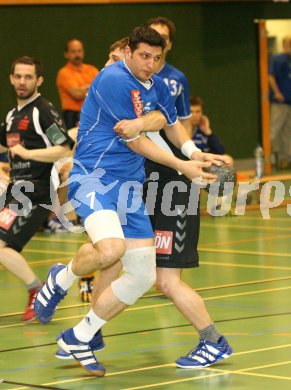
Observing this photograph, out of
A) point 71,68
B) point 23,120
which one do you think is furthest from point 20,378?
point 71,68

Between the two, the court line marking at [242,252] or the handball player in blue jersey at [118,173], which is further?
the court line marking at [242,252]

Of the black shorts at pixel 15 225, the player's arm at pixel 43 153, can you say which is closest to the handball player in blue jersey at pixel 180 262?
the player's arm at pixel 43 153

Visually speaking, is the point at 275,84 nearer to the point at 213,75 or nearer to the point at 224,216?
the point at 213,75

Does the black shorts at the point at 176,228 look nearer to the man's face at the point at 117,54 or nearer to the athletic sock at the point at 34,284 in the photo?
the man's face at the point at 117,54

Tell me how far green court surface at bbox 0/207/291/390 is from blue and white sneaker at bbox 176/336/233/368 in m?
0.07

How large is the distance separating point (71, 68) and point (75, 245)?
4793mm

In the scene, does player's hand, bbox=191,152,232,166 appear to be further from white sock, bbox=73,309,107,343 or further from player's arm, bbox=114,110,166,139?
white sock, bbox=73,309,107,343

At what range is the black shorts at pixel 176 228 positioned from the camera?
25.3ft

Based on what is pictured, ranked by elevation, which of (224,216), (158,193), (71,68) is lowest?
(224,216)

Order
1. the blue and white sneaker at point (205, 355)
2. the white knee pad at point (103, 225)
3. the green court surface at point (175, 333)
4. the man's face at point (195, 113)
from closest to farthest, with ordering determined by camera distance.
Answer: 1. the white knee pad at point (103, 225)
2. the green court surface at point (175, 333)
3. the blue and white sneaker at point (205, 355)
4. the man's face at point (195, 113)

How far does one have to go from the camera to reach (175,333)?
860 centimetres

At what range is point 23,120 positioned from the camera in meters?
9.82

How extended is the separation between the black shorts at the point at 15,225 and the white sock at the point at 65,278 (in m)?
1.77

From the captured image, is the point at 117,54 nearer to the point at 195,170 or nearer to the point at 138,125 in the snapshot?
the point at 138,125
